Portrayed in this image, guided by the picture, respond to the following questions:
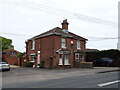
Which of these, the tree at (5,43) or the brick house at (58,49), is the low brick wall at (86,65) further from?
the tree at (5,43)

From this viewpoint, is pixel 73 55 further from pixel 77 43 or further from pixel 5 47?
pixel 5 47

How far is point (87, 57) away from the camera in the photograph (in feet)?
106

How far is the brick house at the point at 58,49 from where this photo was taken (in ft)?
81.8

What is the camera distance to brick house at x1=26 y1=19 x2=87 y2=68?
81.8 feet

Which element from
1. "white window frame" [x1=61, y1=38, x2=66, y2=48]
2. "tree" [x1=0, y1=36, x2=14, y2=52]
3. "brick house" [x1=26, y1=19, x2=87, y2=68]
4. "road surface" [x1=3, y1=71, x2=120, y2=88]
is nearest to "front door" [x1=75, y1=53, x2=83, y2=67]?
"brick house" [x1=26, y1=19, x2=87, y2=68]

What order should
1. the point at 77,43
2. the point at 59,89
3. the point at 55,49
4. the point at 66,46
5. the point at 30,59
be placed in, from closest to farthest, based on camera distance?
the point at 59,89
the point at 55,49
the point at 66,46
the point at 77,43
the point at 30,59

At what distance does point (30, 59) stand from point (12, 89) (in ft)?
74.6

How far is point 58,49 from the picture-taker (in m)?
25.2

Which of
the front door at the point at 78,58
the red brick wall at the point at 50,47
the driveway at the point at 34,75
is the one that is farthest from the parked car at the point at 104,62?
the driveway at the point at 34,75

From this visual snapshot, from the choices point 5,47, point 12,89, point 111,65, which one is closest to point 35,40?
point 111,65

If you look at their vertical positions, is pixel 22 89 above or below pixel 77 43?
below

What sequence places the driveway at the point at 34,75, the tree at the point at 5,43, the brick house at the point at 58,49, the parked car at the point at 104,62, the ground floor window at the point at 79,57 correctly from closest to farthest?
the driveway at the point at 34,75
the brick house at the point at 58,49
the parked car at the point at 104,62
the ground floor window at the point at 79,57
the tree at the point at 5,43

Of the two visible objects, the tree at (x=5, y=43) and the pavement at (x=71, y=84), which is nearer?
the pavement at (x=71, y=84)

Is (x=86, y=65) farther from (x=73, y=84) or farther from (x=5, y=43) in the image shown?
(x=5, y=43)
